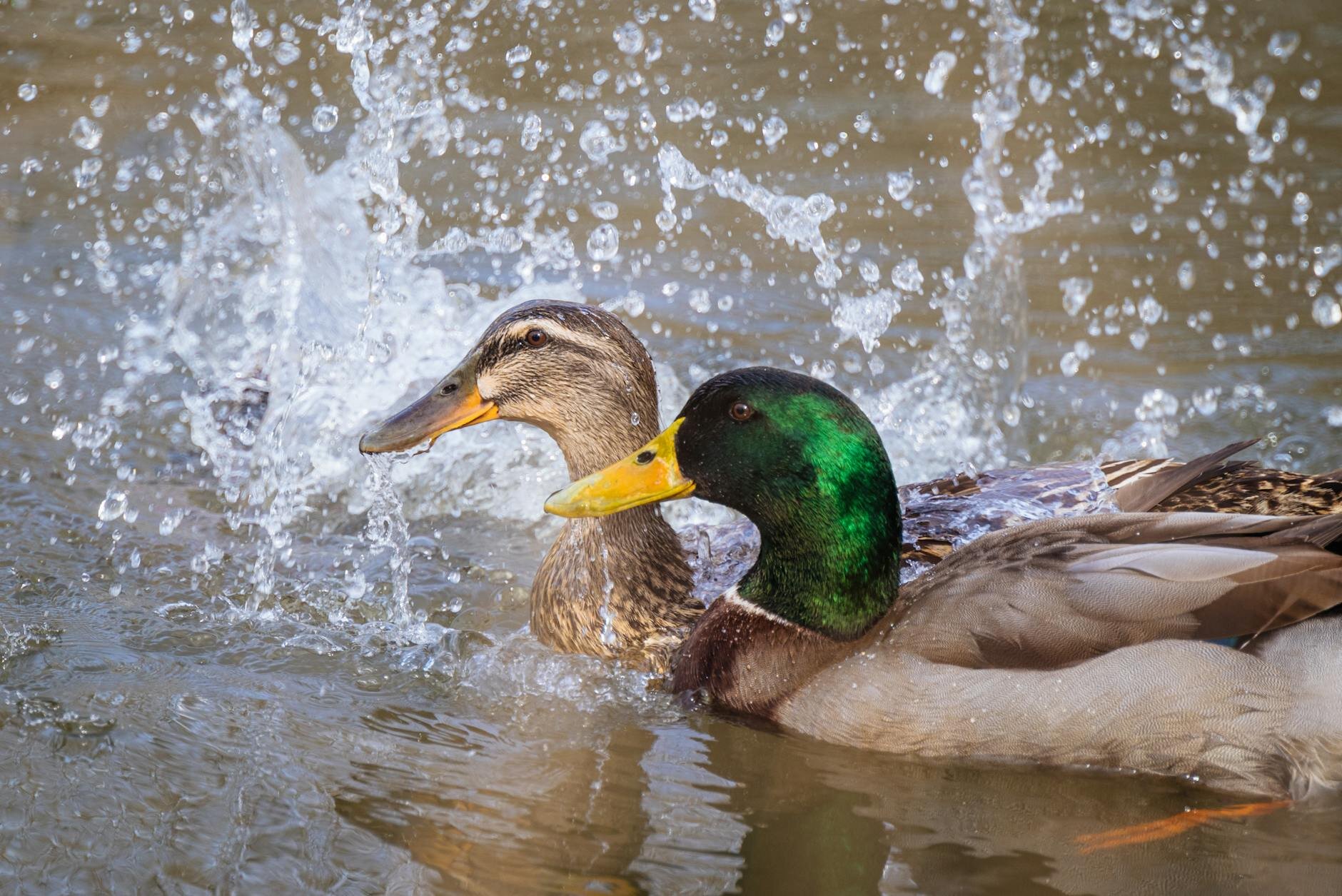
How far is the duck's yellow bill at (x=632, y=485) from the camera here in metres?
3.84

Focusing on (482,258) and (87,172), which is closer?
(482,258)

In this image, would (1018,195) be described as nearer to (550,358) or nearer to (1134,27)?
(1134,27)

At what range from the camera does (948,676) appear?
11.7 ft

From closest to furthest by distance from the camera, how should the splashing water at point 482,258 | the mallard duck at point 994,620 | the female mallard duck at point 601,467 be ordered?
the mallard duck at point 994,620 < the female mallard duck at point 601,467 < the splashing water at point 482,258

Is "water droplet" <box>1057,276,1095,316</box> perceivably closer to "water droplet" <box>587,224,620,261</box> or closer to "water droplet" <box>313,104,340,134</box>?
"water droplet" <box>587,224,620,261</box>

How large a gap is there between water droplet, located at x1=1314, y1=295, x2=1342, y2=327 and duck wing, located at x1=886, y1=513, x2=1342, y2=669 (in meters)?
3.58

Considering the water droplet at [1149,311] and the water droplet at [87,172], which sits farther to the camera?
the water droplet at [87,172]

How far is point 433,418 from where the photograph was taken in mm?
4262

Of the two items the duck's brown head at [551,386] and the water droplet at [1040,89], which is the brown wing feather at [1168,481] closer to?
the duck's brown head at [551,386]

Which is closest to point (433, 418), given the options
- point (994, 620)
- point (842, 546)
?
point (842, 546)

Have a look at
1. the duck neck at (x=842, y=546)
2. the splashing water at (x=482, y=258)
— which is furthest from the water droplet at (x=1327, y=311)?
the duck neck at (x=842, y=546)

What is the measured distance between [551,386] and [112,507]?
166cm

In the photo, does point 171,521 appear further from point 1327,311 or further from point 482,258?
point 1327,311

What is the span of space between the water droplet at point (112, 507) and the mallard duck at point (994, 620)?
1894 millimetres
